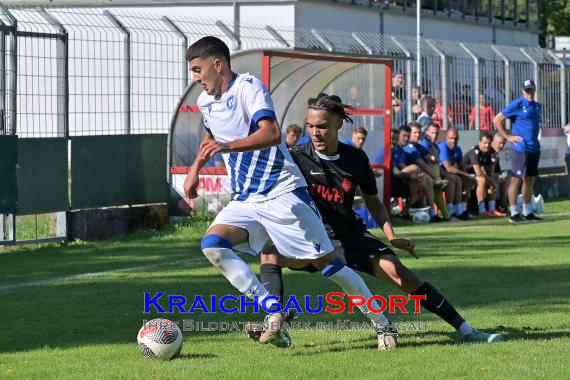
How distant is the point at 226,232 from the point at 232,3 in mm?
23407

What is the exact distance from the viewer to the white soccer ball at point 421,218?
2011cm

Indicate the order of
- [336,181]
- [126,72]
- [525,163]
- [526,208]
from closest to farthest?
[336,181] → [126,72] → [525,163] → [526,208]

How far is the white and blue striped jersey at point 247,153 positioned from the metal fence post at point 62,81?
367 inches

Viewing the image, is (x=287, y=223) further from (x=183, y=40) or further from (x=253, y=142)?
(x=183, y=40)

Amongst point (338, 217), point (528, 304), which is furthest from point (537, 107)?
point (338, 217)

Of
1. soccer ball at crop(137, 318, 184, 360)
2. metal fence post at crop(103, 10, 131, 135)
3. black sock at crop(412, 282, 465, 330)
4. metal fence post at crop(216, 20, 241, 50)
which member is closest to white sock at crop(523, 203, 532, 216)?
metal fence post at crop(216, 20, 241, 50)

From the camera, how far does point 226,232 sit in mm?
7961

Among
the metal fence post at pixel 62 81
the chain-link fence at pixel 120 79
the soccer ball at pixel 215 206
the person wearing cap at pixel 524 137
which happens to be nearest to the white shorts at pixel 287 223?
the chain-link fence at pixel 120 79

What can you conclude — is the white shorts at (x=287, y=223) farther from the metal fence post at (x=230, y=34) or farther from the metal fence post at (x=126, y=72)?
the metal fence post at (x=230, y=34)

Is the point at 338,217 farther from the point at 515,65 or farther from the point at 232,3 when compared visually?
the point at 232,3

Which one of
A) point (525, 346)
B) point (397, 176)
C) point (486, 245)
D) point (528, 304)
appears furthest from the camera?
point (397, 176)

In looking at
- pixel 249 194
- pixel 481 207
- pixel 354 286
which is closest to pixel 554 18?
pixel 481 207

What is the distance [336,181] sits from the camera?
8555 mm

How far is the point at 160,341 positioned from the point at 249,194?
109 cm
